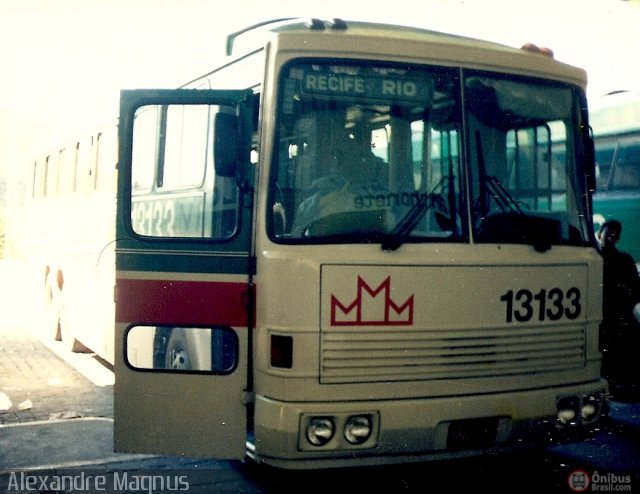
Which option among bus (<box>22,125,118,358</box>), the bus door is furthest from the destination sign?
bus (<box>22,125,118,358</box>)

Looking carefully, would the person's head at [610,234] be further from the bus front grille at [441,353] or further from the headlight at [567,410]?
the headlight at [567,410]

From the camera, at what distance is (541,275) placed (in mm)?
4984

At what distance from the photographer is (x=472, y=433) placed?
4.80m

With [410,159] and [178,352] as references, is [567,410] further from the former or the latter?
[178,352]

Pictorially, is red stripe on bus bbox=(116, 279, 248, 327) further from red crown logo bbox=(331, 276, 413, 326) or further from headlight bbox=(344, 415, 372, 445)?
headlight bbox=(344, 415, 372, 445)

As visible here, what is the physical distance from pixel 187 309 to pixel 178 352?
39cm

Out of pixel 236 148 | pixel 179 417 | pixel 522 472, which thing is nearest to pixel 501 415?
pixel 522 472

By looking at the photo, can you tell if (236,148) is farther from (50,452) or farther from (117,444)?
(50,452)

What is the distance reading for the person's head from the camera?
783 centimetres

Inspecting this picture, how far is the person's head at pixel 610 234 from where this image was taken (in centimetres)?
783

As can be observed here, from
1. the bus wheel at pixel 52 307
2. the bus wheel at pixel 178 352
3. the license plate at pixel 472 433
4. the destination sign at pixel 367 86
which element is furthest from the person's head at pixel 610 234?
the bus wheel at pixel 52 307

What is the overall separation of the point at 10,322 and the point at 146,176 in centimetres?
974

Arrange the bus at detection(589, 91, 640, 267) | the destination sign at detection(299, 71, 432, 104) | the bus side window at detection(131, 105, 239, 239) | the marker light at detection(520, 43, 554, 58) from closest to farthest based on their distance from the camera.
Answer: the destination sign at detection(299, 71, 432, 104) < the bus side window at detection(131, 105, 239, 239) < the marker light at detection(520, 43, 554, 58) < the bus at detection(589, 91, 640, 267)

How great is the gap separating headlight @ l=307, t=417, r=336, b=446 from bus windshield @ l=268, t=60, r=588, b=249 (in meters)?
0.97
